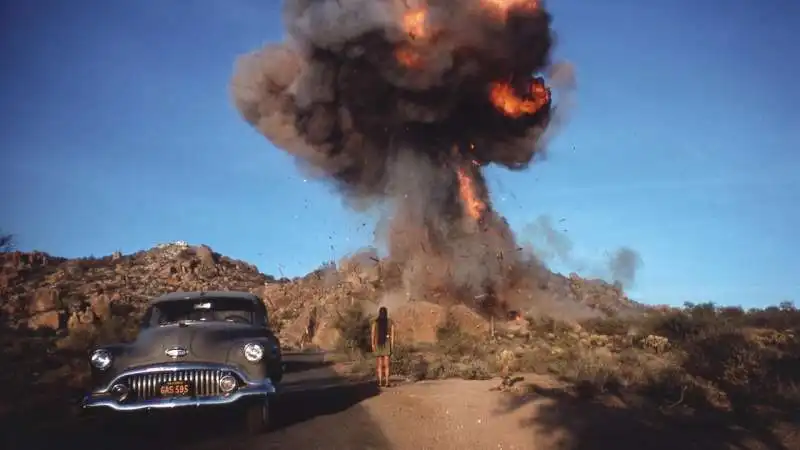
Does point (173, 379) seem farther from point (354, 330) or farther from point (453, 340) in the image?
point (354, 330)

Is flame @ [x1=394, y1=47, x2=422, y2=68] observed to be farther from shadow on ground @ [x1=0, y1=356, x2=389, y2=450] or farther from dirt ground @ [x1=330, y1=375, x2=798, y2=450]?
shadow on ground @ [x1=0, y1=356, x2=389, y2=450]

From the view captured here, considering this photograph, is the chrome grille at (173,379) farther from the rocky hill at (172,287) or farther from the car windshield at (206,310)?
the rocky hill at (172,287)

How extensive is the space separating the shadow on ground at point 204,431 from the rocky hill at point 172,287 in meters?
19.6

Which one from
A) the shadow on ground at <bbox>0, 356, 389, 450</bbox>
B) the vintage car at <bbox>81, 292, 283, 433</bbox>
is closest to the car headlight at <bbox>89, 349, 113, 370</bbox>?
the vintage car at <bbox>81, 292, 283, 433</bbox>

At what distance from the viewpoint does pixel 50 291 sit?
44.6 m

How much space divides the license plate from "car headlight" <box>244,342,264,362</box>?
0.79 metres

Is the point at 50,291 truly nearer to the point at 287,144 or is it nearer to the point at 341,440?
the point at 287,144

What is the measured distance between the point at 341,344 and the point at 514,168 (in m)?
13.7

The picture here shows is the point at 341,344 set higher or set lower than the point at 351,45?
lower

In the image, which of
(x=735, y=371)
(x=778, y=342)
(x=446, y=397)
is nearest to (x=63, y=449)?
(x=446, y=397)

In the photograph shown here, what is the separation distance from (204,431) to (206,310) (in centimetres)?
191

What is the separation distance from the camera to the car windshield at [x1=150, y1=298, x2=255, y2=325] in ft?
36.0

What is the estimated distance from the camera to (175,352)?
912 centimetres

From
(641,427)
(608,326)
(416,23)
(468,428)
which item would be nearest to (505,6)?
(416,23)
